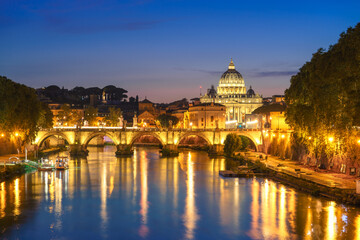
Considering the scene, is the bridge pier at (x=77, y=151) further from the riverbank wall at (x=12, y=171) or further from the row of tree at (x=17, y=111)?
the riverbank wall at (x=12, y=171)

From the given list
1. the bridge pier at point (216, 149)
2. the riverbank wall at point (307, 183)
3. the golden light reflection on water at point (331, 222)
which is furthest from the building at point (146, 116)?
the golden light reflection on water at point (331, 222)

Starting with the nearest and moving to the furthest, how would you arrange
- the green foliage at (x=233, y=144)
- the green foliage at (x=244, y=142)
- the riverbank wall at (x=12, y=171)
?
1. the riverbank wall at (x=12, y=171)
2. the green foliage at (x=233, y=144)
3. the green foliage at (x=244, y=142)

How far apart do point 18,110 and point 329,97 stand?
101 ft

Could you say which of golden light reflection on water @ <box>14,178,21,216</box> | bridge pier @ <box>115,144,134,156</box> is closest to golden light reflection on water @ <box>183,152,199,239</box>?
golden light reflection on water @ <box>14,178,21,216</box>

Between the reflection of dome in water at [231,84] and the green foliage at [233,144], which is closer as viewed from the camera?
the green foliage at [233,144]

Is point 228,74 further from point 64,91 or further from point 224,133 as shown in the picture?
point 224,133

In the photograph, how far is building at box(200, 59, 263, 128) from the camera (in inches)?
5768

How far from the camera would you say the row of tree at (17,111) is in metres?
46.1

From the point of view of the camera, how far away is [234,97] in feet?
488

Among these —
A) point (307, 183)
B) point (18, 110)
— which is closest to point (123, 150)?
point (18, 110)

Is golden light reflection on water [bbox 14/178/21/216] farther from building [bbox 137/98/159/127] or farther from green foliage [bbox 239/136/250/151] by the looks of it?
building [bbox 137/98/159/127]

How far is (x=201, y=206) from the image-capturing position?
32844 millimetres

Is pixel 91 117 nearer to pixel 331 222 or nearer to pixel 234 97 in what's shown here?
pixel 234 97

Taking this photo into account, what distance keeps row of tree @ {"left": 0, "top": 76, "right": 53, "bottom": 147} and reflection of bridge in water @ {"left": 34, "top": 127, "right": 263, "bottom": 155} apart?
962cm
